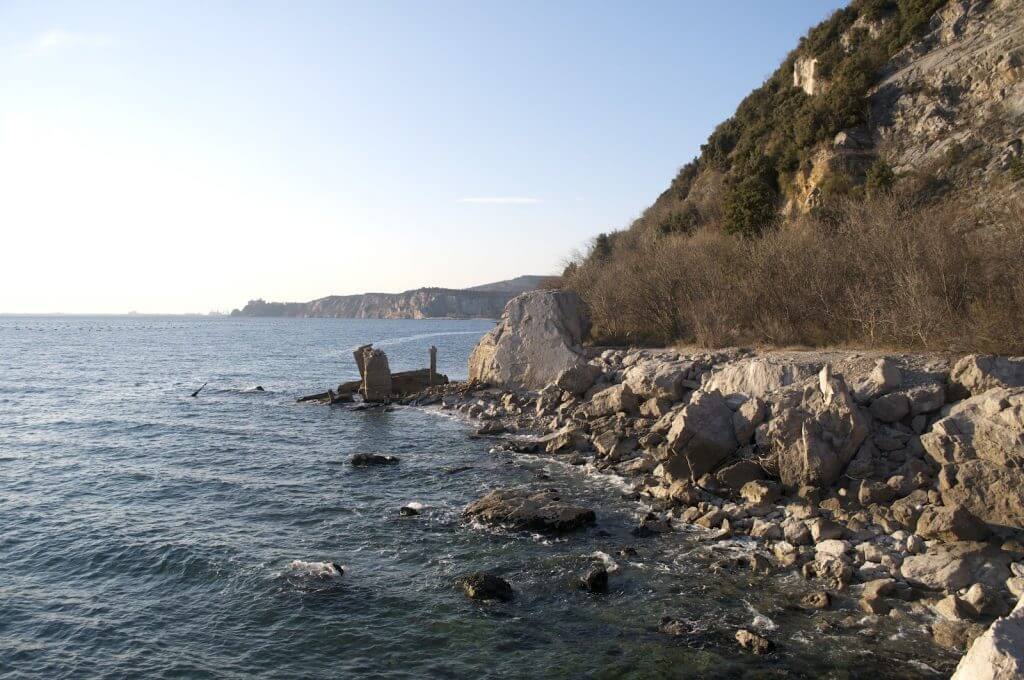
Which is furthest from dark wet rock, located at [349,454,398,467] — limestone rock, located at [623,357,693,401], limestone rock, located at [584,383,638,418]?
limestone rock, located at [623,357,693,401]

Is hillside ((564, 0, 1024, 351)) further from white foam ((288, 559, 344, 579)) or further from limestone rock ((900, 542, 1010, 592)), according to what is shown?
white foam ((288, 559, 344, 579))

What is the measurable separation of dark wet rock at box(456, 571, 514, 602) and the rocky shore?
1773mm

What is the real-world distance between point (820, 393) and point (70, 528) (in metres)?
19.6

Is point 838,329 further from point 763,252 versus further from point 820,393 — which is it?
point 820,393

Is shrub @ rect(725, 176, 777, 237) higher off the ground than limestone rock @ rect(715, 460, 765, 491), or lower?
higher

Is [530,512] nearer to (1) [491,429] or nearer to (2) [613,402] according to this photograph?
(2) [613,402]

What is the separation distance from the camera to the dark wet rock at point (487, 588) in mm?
11805

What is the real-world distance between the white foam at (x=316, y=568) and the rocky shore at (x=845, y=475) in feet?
13.2

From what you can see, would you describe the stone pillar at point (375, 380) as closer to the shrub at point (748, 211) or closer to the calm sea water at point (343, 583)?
the calm sea water at point (343, 583)

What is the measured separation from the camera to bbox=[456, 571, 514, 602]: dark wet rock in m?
11.8

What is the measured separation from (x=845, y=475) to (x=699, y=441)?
370cm

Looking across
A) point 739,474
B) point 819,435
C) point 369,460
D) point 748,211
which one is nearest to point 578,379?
point 369,460

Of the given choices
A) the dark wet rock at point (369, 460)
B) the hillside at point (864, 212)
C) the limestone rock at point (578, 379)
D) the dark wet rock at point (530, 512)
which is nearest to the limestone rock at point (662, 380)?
the limestone rock at point (578, 379)

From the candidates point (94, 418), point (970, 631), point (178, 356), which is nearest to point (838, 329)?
point (970, 631)
